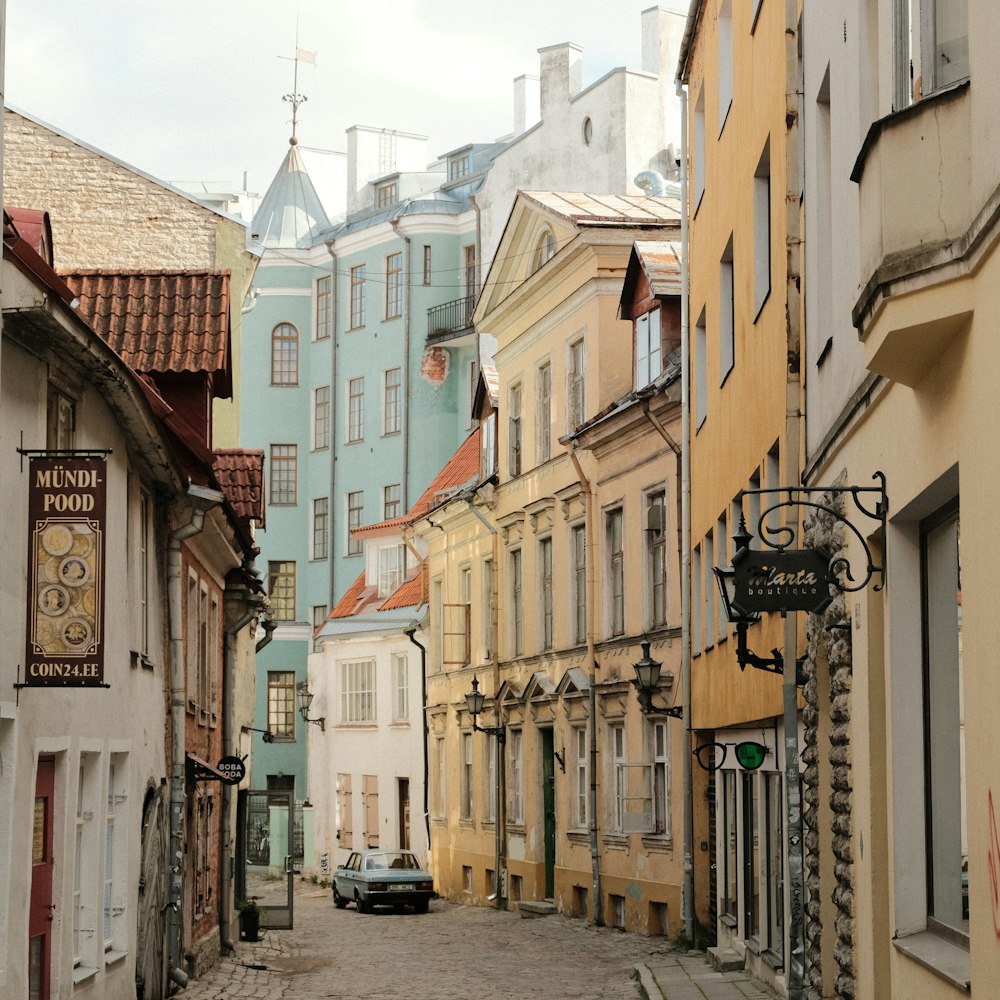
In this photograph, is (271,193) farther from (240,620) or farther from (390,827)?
(240,620)

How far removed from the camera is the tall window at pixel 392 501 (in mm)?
56344

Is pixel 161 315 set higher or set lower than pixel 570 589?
higher

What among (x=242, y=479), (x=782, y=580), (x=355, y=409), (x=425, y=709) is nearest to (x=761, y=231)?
(x=782, y=580)

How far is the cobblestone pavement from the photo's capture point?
66.5 feet

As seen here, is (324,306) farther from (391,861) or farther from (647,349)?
(647,349)

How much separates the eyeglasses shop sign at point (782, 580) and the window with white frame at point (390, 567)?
120ft

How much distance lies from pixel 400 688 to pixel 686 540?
70.3ft

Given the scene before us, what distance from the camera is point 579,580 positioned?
31.5 m

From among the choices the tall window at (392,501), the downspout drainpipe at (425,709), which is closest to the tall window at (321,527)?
the tall window at (392,501)

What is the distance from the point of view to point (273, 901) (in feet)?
108

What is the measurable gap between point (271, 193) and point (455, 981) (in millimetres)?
45643

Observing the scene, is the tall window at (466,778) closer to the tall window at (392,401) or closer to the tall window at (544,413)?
the tall window at (544,413)

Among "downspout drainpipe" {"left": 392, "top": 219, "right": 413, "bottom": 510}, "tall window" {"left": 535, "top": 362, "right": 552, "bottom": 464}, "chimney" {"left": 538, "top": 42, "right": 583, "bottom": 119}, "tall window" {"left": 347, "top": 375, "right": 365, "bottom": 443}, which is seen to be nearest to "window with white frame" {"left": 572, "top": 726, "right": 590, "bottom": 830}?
"tall window" {"left": 535, "top": 362, "right": 552, "bottom": 464}

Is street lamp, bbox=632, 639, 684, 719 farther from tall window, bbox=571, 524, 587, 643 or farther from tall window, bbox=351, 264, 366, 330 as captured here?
tall window, bbox=351, 264, 366, 330
